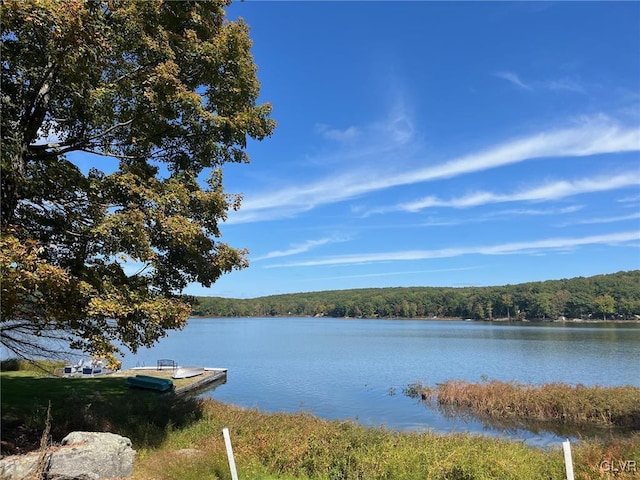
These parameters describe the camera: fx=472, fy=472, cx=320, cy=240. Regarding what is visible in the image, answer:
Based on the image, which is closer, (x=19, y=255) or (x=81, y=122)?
(x=19, y=255)

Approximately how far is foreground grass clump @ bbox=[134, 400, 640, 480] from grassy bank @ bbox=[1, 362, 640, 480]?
20 millimetres

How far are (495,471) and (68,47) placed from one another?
1018cm

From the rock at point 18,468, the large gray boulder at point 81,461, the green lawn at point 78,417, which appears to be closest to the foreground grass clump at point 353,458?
the large gray boulder at point 81,461

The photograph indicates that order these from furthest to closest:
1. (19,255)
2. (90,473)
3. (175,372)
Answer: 1. (175,372)
2. (90,473)
3. (19,255)

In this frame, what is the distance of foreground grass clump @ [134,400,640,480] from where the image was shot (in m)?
8.58

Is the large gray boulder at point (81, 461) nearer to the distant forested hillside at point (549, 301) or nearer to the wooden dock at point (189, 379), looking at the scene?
the wooden dock at point (189, 379)

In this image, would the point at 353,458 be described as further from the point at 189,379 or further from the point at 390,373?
the point at 390,373

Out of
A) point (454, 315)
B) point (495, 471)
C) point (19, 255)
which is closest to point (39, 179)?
point (19, 255)

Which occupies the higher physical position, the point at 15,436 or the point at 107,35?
the point at 107,35

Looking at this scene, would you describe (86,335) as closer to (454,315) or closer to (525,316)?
(525,316)

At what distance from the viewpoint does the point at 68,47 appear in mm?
7457

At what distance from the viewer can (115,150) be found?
35.0ft

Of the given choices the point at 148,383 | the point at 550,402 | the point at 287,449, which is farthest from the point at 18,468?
the point at 550,402

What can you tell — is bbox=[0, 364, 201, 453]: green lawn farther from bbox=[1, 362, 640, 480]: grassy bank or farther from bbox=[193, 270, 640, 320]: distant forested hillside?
bbox=[193, 270, 640, 320]: distant forested hillside
